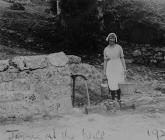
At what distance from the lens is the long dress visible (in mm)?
8508

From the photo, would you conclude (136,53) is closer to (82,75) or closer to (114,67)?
(114,67)

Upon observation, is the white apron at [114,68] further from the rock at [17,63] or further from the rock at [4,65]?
the rock at [4,65]

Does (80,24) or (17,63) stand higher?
(80,24)

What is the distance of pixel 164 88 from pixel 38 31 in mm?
7092

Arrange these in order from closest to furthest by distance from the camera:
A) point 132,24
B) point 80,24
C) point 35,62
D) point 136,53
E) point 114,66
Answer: point 35,62, point 114,66, point 80,24, point 136,53, point 132,24

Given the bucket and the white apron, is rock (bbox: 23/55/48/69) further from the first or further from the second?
the bucket

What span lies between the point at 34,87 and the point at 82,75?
100 cm

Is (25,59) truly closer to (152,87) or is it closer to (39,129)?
(39,129)

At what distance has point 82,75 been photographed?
8023 mm
